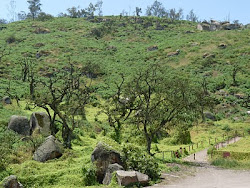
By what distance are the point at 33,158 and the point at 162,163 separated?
985 centimetres

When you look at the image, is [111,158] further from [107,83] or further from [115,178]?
[107,83]

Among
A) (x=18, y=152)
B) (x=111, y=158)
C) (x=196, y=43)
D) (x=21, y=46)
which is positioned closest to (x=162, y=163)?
(x=111, y=158)

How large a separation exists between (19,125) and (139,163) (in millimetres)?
15140

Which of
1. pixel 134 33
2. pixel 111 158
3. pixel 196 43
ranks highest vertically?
pixel 134 33

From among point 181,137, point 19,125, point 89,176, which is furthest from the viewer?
point 181,137

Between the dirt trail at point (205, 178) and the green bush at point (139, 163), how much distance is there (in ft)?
Answer: 2.73

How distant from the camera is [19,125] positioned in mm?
28516

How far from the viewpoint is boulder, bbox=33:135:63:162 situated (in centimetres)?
2173

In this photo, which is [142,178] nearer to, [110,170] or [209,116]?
[110,170]

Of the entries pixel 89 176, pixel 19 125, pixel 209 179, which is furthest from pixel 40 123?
pixel 209 179

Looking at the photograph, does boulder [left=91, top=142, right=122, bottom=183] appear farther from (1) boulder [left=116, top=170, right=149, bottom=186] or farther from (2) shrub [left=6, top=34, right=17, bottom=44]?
(2) shrub [left=6, top=34, right=17, bottom=44]

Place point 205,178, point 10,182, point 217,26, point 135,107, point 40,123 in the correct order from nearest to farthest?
point 10,182
point 205,178
point 40,123
point 135,107
point 217,26

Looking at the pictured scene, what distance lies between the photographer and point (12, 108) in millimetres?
37469

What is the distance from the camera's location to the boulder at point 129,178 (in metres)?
16.4
